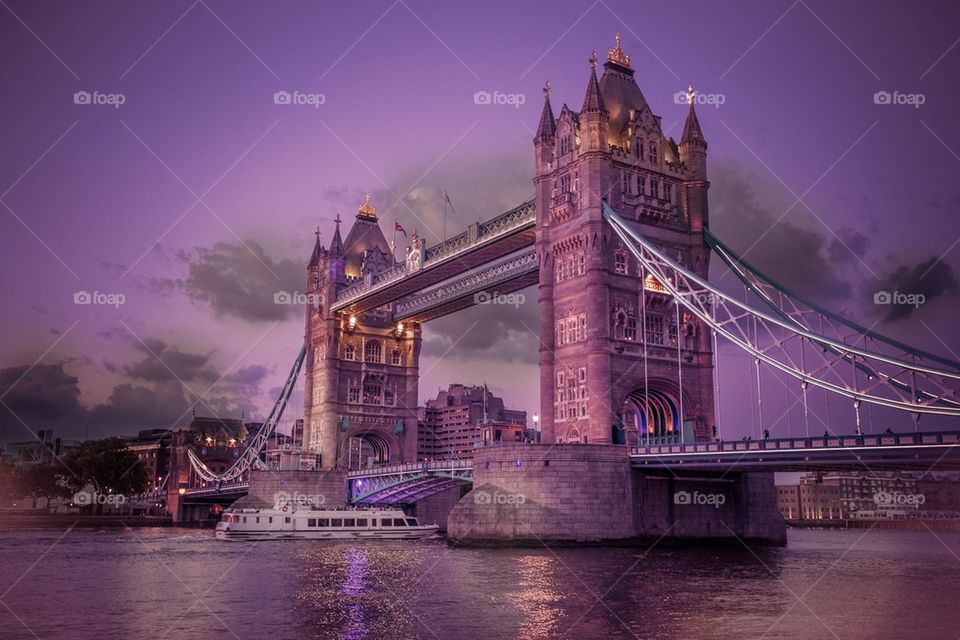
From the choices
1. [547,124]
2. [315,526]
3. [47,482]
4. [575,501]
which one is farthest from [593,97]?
[47,482]

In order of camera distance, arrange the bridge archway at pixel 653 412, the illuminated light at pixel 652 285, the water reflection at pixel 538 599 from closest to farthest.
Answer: the water reflection at pixel 538 599 < the illuminated light at pixel 652 285 < the bridge archway at pixel 653 412

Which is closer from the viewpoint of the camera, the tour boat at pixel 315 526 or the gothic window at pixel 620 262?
the gothic window at pixel 620 262

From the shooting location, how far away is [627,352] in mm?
56781

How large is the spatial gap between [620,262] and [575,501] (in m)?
16.5

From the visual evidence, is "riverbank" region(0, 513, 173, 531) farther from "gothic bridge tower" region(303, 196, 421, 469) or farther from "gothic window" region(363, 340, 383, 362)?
"gothic window" region(363, 340, 383, 362)

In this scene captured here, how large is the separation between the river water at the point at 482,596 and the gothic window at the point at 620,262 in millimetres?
17819

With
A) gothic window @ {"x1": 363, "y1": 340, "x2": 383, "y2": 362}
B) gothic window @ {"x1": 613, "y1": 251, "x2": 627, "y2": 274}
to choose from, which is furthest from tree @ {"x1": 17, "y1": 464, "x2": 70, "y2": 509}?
gothic window @ {"x1": 613, "y1": 251, "x2": 627, "y2": 274}

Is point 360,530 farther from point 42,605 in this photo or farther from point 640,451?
point 42,605

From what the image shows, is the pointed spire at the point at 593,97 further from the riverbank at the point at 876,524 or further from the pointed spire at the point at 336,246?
the riverbank at the point at 876,524

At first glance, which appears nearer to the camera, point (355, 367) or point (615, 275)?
point (615, 275)

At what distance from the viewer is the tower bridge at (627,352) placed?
44781mm

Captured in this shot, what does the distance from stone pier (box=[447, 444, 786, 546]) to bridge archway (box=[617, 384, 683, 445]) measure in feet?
17.5

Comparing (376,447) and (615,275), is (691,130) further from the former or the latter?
(376,447)

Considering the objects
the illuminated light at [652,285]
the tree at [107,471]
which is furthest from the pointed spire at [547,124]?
the tree at [107,471]
